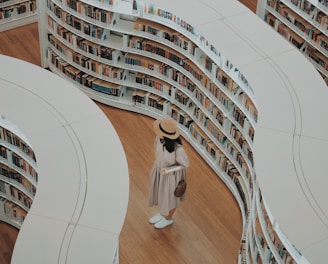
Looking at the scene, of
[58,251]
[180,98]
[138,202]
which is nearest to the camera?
[58,251]

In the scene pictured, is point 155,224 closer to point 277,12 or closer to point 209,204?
point 209,204

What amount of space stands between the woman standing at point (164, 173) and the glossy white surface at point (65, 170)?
88cm

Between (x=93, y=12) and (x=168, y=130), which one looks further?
(x=93, y=12)

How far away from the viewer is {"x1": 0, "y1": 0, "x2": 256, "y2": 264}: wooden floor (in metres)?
8.43

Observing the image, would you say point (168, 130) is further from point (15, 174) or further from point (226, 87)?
point (15, 174)

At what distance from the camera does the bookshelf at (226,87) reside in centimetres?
685

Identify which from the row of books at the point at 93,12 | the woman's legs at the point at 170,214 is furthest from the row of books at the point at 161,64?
the woman's legs at the point at 170,214

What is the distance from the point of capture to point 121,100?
34.4ft

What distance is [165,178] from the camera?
8.16m

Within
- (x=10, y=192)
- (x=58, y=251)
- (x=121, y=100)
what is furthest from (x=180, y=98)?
(x=58, y=251)

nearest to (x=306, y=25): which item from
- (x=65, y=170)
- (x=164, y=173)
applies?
(x=164, y=173)

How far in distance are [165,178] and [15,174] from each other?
1754 millimetres

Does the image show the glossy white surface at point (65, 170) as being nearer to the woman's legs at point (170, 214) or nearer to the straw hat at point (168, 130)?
the straw hat at point (168, 130)

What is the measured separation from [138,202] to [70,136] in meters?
2.24
